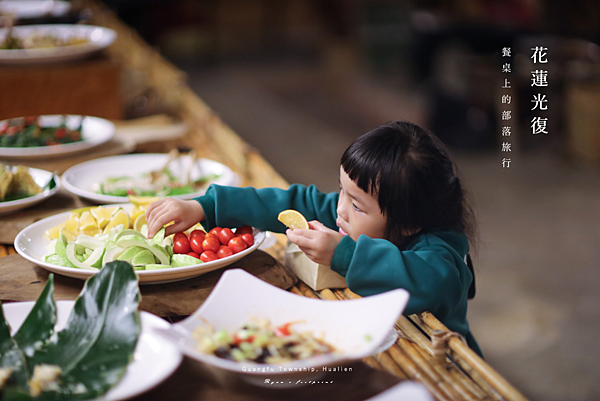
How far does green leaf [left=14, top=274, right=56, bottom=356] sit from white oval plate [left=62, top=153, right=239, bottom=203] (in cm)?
61

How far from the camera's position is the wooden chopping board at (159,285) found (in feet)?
2.93

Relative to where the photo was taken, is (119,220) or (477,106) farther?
(477,106)

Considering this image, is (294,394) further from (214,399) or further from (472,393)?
(472,393)

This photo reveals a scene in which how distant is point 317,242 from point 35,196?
2.55 ft

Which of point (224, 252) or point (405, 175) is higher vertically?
point (405, 175)

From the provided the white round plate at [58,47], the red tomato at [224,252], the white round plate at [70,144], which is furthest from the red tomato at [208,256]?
the white round plate at [58,47]

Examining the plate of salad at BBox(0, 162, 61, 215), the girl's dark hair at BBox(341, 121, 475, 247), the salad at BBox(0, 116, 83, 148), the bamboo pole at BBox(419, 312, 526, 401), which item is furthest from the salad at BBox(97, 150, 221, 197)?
the bamboo pole at BBox(419, 312, 526, 401)

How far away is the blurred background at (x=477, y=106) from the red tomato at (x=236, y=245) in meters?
0.45

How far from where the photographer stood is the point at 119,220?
112 centimetres

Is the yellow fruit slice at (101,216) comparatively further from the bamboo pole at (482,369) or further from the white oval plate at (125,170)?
the bamboo pole at (482,369)

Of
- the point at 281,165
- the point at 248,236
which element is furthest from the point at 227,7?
the point at 248,236

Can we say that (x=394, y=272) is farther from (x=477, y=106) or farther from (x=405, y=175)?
(x=477, y=106)

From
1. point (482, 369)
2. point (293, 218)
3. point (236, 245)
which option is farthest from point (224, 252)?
point (482, 369)

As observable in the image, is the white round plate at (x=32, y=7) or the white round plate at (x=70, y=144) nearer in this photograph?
the white round plate at (x=70, y=144)
